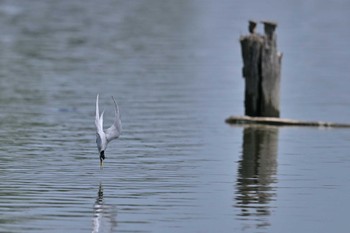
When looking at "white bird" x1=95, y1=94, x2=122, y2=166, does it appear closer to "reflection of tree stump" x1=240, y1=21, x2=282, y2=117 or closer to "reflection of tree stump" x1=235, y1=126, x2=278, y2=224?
"reflection of tree stump" x1=235, y1=126, x2=278, y2=224

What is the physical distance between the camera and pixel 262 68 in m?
23.7

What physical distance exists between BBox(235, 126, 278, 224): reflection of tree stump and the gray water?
3 centimetres

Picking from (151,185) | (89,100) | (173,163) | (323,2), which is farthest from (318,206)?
(323,2)

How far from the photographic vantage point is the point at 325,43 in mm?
46875

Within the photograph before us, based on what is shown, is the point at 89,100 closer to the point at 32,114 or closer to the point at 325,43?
the point at 32,114

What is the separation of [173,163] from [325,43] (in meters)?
28.2

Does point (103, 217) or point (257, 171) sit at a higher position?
point (257, 171)

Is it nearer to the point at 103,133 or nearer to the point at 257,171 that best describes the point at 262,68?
the point at 257,171

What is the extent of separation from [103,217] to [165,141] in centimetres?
724

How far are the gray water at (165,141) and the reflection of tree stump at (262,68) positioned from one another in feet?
1.79

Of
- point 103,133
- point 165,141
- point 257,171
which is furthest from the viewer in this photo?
point 165,141

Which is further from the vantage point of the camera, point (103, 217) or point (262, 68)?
point (262, 68)

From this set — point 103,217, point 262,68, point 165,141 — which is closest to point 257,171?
point 165,141

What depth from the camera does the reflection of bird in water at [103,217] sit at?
14.2 m
